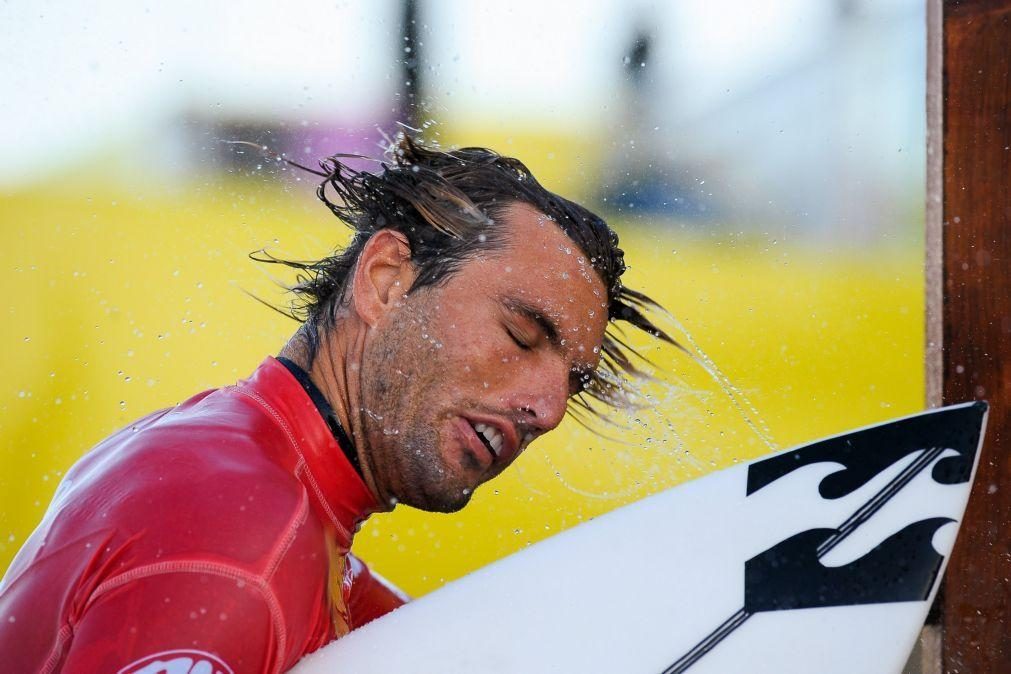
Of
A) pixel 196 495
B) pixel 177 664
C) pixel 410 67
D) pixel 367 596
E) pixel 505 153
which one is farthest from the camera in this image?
pixel 410 67

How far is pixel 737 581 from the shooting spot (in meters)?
1.53

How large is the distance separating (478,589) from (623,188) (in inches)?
58.7

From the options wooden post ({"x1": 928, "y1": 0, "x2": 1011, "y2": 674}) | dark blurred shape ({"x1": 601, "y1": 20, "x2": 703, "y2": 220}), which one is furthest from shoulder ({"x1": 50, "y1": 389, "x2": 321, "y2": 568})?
dark blurred shape ({"x1": 601, "y1": 20, "x2": 703, "y2": 220})

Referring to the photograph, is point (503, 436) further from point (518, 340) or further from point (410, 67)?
point (410, 67)

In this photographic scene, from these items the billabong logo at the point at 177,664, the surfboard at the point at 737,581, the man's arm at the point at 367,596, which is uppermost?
the billabong logo at the point at 177,664

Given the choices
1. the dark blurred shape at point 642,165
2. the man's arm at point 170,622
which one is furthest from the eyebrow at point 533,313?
the dark blurred shape at point 642,165

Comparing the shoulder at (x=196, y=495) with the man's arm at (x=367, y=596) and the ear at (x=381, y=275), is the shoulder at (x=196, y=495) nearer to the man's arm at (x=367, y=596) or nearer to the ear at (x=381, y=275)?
the ear at (x=381, y=275)

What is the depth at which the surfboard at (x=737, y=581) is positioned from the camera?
4.75 ft

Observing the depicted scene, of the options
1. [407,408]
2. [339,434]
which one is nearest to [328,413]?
[339,434]

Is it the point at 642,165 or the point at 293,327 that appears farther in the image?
the point at 642,165

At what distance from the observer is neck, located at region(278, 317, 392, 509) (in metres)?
1.57

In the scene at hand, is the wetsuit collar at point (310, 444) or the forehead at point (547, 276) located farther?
the forehead at point (547, 276)

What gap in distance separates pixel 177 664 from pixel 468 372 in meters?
0.68

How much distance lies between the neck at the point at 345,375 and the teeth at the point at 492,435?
0.20 m
